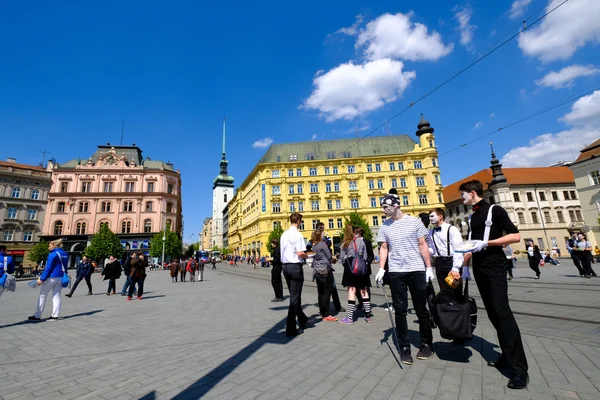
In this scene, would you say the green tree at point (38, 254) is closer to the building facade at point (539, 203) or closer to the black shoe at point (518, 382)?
the black shoe at point (518, 382)

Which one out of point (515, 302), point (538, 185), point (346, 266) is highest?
point (538, 185)

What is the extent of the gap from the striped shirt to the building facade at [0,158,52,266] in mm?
62313

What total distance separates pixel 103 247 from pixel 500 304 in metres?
56.2

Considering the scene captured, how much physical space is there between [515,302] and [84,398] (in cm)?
924

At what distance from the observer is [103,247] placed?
1864 inches

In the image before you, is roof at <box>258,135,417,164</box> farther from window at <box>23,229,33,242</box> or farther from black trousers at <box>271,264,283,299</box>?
black trousers at <box>271,264,283,299</box>

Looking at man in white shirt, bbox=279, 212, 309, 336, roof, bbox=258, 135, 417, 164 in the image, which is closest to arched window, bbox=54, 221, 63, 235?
roof, bbox=258, 135, 417, 164

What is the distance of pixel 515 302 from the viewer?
25.3 ft

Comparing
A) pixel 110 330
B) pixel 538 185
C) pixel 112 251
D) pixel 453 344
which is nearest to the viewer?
pixel 453 344

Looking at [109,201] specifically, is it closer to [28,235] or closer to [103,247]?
[28,235]

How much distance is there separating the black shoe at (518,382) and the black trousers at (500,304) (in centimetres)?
6

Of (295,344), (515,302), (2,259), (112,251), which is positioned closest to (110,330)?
(2,259)

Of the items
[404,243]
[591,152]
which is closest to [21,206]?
[404,243]

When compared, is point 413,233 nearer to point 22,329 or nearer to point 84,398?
point 84,398
